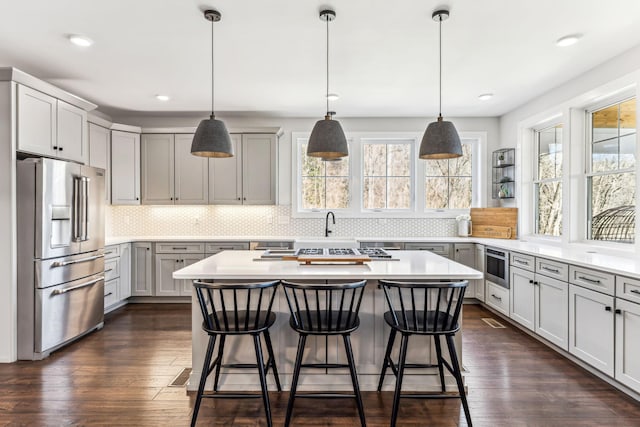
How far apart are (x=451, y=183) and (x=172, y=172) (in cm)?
406

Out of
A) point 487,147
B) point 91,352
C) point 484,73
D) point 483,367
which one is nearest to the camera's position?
point 483,367

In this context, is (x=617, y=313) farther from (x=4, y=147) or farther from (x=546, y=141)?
(x=4, y=147)

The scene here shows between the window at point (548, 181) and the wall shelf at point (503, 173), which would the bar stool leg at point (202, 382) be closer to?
the window at point (548, 181)

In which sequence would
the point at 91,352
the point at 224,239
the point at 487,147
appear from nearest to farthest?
1. the point at 91,352
2. the point at 224,239
3. the point at 487,147

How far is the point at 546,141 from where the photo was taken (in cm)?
446

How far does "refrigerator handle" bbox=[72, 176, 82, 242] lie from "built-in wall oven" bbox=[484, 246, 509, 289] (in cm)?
441

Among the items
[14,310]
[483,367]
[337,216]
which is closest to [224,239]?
[337,216]

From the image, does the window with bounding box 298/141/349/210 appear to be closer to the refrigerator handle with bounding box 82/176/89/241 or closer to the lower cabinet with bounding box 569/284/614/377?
the refrigerator handle with bounding box 82/176/89/241

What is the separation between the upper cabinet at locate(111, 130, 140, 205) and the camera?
15.8 feet

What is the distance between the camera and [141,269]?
188 inches

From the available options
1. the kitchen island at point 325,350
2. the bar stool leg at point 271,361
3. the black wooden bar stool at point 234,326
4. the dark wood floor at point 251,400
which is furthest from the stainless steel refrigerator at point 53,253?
the bar stool leg at point 271,361

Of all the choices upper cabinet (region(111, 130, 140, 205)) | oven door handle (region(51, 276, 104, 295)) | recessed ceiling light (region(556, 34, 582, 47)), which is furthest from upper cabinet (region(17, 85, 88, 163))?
recessed ceiling light (region(556, 34, 582, 47))

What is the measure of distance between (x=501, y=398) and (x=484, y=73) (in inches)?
116

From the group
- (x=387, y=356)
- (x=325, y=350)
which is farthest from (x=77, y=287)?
(x=387, y=356)
